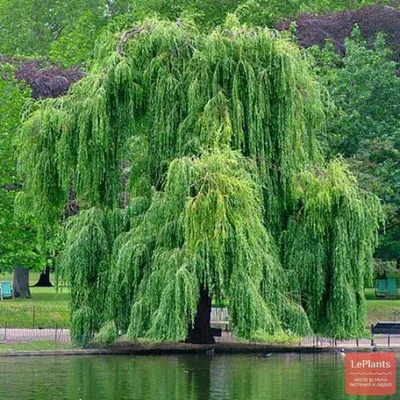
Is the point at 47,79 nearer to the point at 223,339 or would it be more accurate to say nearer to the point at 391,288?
the point at 391,288

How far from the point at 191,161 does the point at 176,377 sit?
7.34 metres

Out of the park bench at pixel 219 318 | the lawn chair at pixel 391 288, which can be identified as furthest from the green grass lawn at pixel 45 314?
the lawn chair at pixel 391 288

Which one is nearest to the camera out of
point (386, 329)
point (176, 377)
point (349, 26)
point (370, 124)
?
point (176, 377)

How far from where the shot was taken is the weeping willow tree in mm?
40469

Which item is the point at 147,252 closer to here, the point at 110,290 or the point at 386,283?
the point at 110,290

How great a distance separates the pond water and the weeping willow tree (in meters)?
1.39

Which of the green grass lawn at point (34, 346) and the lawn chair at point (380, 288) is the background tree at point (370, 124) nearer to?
the lawn chair at point (380, 288)

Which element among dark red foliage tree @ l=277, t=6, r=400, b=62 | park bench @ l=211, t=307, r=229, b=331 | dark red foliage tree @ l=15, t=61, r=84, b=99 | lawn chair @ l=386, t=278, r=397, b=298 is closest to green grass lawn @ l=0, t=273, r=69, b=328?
park bench @ l=211, t=307, r=229, b=331

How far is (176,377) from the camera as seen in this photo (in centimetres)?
3506

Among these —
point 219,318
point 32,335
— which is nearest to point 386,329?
point 219,318

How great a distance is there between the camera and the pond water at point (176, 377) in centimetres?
3114

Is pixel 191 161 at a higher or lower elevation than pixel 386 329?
higher

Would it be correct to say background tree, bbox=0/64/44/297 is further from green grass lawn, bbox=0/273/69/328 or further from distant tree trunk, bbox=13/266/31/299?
distant tree trunk, bbox=13/266/31/299

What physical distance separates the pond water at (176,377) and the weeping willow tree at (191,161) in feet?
4.55
